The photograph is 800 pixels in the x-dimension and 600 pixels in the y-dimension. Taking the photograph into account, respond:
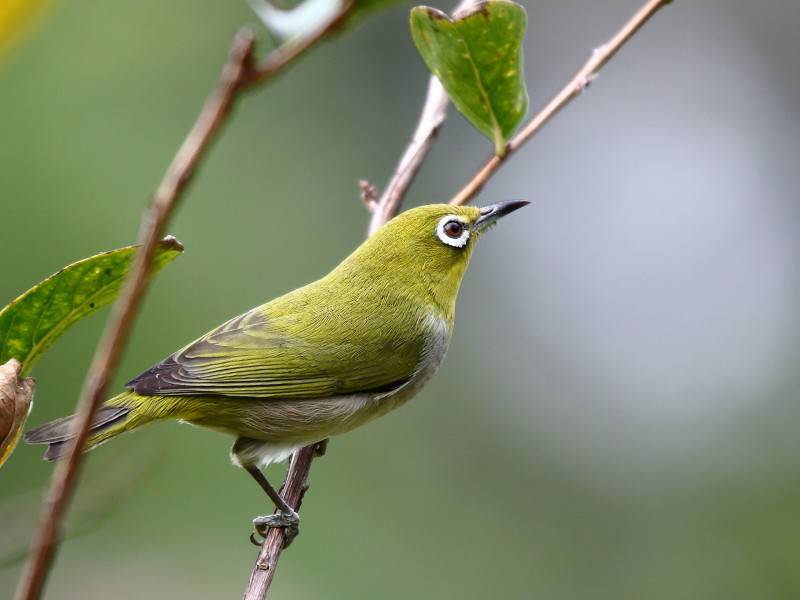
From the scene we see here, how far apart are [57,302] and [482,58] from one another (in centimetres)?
135

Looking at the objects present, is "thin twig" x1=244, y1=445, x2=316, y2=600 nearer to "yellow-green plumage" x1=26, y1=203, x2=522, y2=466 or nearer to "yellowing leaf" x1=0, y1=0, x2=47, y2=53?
"yellow-green plumage" x1=26, y1=203, x2=522, y2=466

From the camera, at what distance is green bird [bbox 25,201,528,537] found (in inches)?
147

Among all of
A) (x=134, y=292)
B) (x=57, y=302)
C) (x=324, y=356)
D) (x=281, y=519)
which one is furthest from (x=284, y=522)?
(x=134, y=292)

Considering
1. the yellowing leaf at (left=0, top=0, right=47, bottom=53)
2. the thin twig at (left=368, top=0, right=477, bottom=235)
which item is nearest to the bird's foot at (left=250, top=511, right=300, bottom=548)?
the thin twig at (left=368, top=0, right=477, bottom=235)

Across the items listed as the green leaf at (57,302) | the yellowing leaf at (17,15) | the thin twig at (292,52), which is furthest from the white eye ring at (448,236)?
the yellowing leaf at (17,15)

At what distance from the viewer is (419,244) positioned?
428 centimetres

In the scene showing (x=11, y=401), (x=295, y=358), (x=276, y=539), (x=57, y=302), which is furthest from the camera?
(x=295, y=358)

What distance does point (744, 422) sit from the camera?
9.34 meters

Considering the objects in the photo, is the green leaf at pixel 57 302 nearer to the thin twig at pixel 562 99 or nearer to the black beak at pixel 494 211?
the thin twig at pixel 562 99

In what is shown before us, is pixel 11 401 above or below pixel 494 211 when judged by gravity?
below

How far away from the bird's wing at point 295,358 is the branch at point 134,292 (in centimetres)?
309

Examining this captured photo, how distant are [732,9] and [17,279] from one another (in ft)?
38.5

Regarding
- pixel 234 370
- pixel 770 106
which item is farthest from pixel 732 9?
pixel 234 370

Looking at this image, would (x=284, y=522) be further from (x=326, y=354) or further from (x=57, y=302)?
(x=57, y=302)
